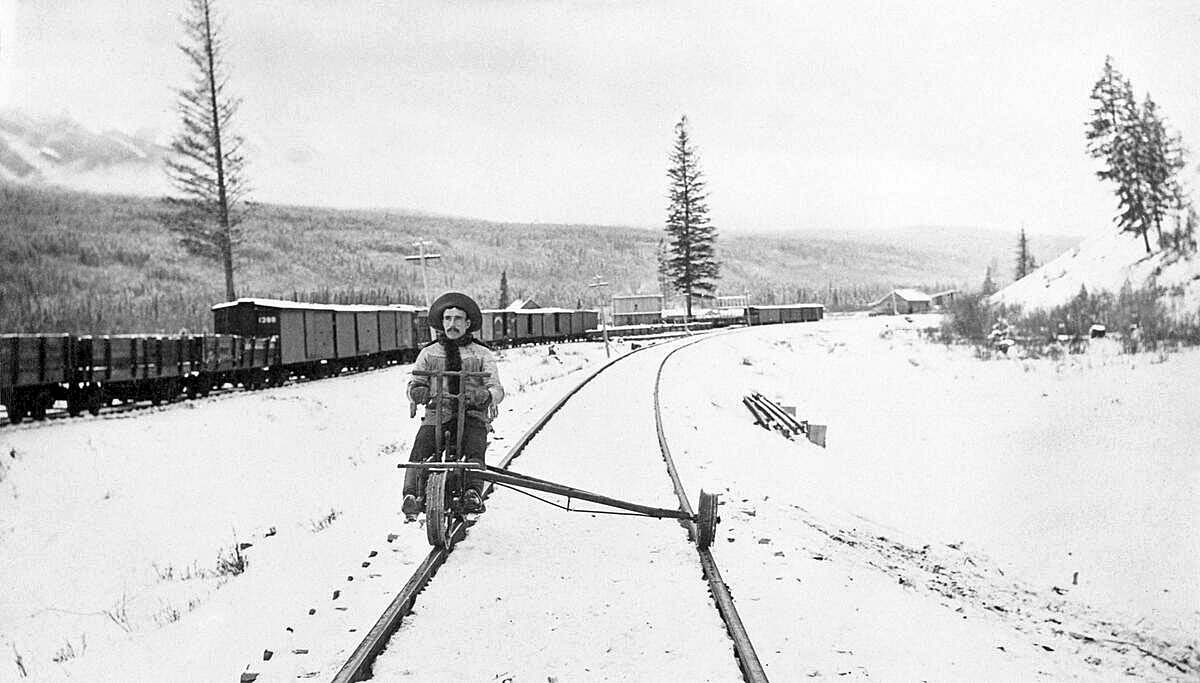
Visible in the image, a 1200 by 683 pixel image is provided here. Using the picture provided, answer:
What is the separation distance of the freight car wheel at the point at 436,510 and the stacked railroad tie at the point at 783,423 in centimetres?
1019

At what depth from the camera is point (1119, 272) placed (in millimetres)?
7809

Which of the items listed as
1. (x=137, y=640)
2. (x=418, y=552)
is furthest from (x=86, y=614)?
(x=418, y=552)

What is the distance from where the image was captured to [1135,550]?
7004mm

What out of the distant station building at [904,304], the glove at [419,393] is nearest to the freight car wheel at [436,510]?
the glove at [419,393]

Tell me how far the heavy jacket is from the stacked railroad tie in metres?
9.66

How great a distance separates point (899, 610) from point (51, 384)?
17.2 m

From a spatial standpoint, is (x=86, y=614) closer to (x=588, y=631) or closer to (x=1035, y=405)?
(x=588, y=631)

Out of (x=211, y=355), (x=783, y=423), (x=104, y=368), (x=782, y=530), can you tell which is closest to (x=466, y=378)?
(x=782, y=530)

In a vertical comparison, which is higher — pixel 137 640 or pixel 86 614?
pixel 137 640

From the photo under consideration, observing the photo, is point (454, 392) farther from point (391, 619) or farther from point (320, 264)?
point (320, 264)

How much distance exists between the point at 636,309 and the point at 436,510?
66.1 metres

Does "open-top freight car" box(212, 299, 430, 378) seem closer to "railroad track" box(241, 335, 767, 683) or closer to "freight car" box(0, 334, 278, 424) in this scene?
"freight car" box(0, 334, 278, 424)

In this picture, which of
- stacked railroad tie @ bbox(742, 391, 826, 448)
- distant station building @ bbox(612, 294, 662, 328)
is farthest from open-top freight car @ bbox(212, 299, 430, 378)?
distant station building @ bbox(612, 294, 662, 328)

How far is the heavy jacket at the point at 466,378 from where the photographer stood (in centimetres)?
574
